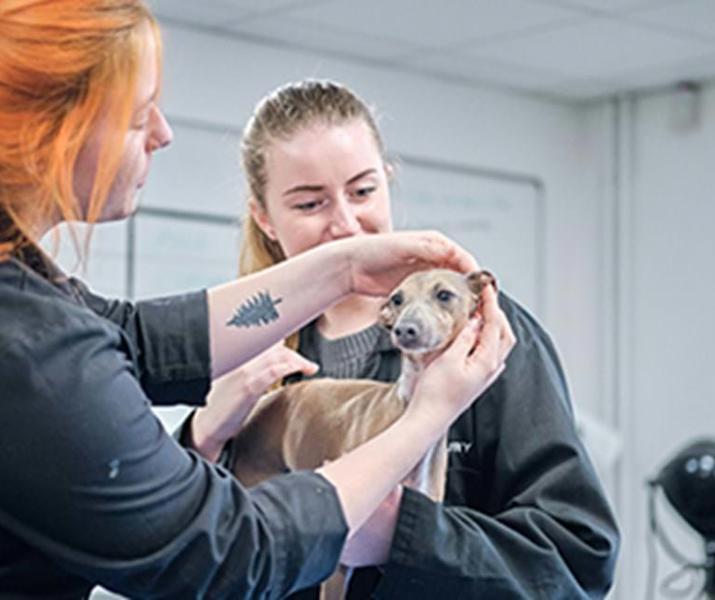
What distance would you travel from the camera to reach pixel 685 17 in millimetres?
3596

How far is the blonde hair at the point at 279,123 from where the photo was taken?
1693 mm

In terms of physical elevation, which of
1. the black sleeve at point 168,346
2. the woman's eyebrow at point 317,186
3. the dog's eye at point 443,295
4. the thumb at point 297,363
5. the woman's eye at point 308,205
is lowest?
the thumb at point 297,363

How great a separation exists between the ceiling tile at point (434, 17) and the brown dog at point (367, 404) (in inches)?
79.5

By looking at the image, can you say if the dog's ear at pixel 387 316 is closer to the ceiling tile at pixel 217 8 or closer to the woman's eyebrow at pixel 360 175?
the woman's eyebrow at pixel 360 175

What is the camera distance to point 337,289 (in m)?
1.45

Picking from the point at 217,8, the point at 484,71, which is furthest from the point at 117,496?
the point at 484,71

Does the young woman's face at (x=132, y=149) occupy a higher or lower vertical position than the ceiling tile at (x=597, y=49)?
higher

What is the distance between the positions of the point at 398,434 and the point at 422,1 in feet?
7.89

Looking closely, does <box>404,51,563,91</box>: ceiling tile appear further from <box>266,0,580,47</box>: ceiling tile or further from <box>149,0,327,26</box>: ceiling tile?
<box>149,0,327,26</box>: ceiling tile

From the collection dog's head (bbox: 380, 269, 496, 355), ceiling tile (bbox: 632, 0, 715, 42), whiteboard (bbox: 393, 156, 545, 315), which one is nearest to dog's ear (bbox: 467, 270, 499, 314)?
dog's head (bbox: 380, 269, 496, 355)

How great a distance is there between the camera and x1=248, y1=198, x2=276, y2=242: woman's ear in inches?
68.7

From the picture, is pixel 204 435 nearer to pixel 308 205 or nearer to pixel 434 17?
pixel 308 205

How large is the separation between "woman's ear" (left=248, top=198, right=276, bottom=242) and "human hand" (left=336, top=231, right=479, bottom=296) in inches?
12.0

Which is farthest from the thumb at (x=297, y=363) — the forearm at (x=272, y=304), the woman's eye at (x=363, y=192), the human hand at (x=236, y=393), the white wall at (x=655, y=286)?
the white wall at (x=655, y=286)
